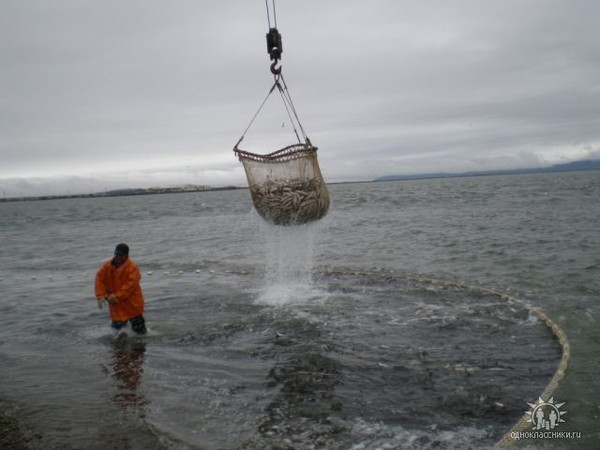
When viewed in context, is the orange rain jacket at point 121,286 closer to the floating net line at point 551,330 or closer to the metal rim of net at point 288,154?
the metal rim of net at point 288,154

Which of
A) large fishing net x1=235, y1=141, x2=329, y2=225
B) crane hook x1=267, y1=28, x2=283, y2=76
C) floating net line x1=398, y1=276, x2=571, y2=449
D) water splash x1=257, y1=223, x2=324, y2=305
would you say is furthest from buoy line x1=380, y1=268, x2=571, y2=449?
crane hook x1=267, y1=28, x2=283, y2=76

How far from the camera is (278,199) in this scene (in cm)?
807

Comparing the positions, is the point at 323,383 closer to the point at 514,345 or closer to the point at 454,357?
the point at 454,357

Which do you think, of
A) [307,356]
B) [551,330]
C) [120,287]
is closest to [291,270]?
[120,287]

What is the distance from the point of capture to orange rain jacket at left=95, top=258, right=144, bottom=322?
720cm

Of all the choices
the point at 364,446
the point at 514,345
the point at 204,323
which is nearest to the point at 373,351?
the point at 514,345

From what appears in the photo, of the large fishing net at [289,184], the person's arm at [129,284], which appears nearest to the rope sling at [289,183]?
the large fishing net at [289,184]

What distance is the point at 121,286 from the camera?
727 cm

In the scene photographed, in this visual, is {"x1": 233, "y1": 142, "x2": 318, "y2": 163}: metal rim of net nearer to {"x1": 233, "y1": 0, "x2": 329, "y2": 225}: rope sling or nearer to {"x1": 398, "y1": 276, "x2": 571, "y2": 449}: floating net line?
{"x1": 233, "y1": 0, "x2": 329, "y2": 225}: rope sling

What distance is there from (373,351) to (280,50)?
171 inches

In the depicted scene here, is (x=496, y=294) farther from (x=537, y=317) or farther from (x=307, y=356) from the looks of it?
(x=307, y=356)

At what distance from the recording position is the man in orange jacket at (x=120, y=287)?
7.18m

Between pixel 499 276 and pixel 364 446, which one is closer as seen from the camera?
pixel 364 446

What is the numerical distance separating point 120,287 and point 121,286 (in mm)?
28
